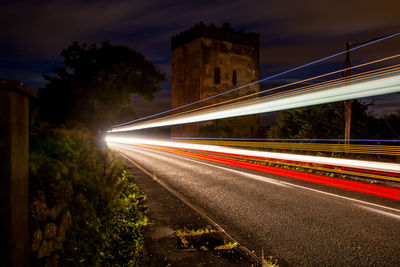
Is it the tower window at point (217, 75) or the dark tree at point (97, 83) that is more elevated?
the tower window at point (217, 75)

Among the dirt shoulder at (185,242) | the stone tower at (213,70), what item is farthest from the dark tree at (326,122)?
the dirt shoulder at (185,242)

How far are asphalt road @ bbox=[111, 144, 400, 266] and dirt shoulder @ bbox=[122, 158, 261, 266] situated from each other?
17.1 inches

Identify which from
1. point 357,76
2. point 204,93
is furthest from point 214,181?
point 204,93

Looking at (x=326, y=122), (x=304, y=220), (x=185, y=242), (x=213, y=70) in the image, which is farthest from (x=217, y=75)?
(x=185, y=242)

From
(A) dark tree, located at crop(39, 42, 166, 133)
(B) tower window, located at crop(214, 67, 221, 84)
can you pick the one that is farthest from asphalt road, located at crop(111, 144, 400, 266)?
(B) tower window, located at crop(214, 67, 221, 84)

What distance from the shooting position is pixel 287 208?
694cm

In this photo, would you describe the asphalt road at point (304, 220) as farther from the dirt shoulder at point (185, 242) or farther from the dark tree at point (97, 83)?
the dark tree at point (97, 83)

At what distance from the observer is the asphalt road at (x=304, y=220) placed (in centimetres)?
440

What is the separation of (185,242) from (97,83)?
1743cm

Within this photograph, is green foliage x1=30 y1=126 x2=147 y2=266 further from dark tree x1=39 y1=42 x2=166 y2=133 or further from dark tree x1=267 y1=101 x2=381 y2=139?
dark tree x1=267 y1=101 x2=381 y2=139

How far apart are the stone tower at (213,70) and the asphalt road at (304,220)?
29341 mm

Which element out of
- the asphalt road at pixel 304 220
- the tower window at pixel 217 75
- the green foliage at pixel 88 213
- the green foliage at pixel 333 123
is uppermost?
the tower window at pixel 217 75

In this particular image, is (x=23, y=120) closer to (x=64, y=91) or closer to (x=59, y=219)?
(x=59, y=219)

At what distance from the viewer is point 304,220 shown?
6.00 m
